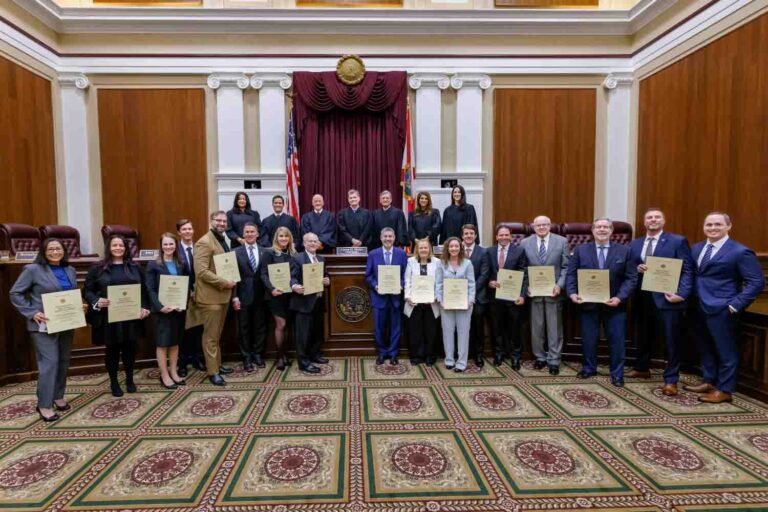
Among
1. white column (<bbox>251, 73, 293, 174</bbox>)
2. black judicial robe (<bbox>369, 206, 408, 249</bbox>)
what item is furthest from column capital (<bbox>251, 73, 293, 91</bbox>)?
black judicial robe (<bbox>369, 206, 408, 249</bbox>)

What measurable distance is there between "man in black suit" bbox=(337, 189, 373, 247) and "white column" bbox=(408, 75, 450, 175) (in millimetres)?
1659

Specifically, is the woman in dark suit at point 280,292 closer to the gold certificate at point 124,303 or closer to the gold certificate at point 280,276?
the gold certificate at point 280,276

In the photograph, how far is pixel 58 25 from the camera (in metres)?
6.65

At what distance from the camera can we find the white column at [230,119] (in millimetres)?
6859

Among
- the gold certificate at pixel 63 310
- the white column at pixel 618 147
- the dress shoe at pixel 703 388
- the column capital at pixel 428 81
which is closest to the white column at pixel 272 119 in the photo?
the column capital at pixel 428 81

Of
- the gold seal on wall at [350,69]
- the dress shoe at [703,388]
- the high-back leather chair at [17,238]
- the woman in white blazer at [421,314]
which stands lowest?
the dress shoe at [703,388]

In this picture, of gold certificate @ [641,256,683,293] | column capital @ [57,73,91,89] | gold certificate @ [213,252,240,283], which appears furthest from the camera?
column capital @ [57,73,91,89]

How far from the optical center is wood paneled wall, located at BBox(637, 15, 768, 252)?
4727mm

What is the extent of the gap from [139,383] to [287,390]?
1613 millimetres

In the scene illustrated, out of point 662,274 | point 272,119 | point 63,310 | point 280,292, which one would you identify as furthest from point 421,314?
point 272,119

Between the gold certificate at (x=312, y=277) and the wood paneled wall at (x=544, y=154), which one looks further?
the wood paneled wall at (x=544, y=154)

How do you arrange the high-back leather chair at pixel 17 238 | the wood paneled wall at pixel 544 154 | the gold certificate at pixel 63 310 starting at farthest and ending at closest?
1. the wood paneled wall at pixel 544 154
2. the high-back leather chair at pixel 17 238
3. the gold certificate at pixel 63 310

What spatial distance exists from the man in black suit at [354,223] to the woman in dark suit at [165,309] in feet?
8.17

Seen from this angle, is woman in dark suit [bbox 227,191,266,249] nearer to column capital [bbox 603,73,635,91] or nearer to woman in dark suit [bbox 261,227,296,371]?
woman in dark suit [bbox 261,227,296,371]
